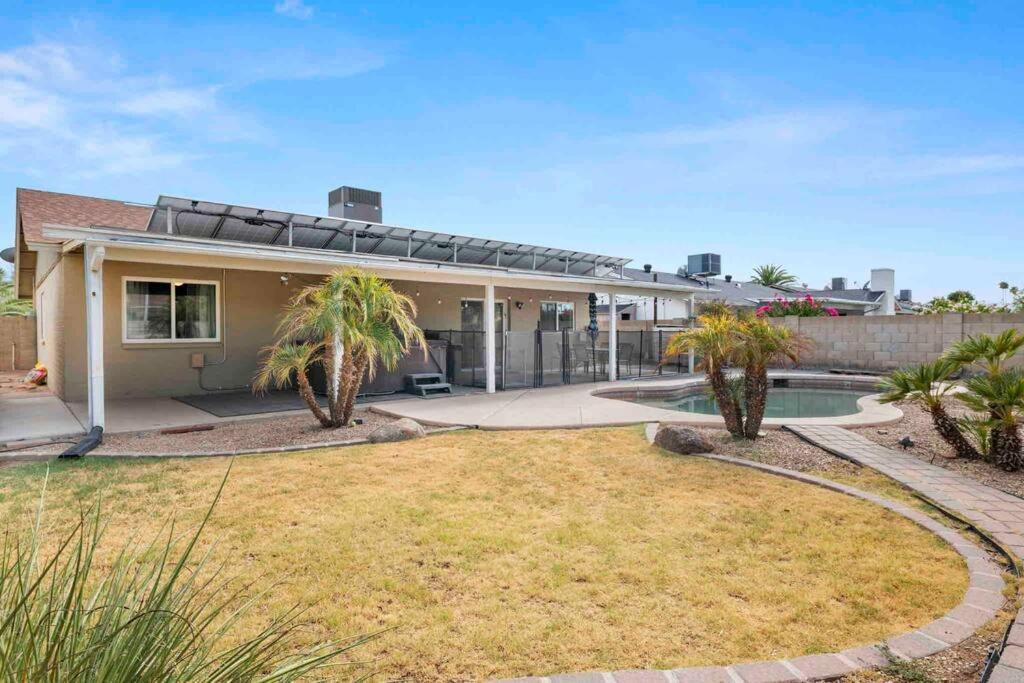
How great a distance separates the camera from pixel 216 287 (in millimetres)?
12039

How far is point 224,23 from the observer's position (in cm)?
912

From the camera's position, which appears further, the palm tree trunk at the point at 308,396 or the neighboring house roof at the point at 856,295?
the neighboring house roof at the point at 856,295

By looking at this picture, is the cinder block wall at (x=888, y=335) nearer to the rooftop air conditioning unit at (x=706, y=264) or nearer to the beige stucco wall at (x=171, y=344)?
the rooftop air conditioning unit at (x=706, y=264)

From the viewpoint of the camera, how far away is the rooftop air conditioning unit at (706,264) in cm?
2812

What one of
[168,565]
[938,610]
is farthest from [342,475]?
[938,610]

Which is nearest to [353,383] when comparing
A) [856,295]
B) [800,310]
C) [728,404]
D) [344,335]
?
[344,335]

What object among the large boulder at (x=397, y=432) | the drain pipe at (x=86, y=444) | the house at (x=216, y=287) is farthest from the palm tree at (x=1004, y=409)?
the drain pipe at (x=86, y=444)

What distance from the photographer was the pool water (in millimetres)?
11195

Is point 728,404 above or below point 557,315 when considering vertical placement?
below

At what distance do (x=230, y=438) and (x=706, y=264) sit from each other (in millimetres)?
24923

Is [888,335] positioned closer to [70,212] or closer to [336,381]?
[336,381]

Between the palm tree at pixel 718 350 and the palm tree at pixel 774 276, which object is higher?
the palm tree at pixel 774 276

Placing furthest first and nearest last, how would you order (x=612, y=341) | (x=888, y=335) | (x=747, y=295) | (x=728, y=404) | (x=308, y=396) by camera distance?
(x=747, y=295) < (x=888, y=335) < (x=612, y=341) < (x=308, y=396) < (x=728, y=404)

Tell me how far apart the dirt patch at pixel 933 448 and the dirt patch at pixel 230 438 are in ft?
22.6
